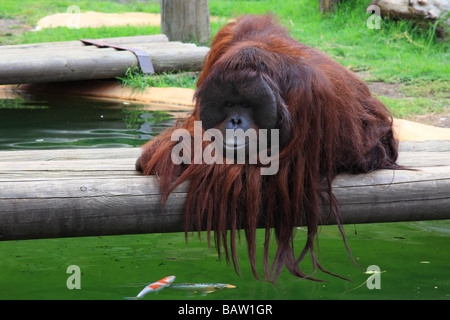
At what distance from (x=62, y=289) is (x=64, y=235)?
52 cm

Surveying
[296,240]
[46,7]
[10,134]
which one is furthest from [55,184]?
[46,7]

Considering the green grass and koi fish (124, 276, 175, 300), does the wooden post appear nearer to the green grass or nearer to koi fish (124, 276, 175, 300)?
the green grass

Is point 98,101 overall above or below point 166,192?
below

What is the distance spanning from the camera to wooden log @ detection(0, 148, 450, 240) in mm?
1922

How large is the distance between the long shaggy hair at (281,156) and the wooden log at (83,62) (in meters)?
3.05

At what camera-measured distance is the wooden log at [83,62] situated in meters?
4.85

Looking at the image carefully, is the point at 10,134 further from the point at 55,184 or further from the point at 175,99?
the point at 55,184

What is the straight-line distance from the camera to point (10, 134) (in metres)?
4.17

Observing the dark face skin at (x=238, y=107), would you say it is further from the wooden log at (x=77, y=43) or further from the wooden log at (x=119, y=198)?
the wooden log at (x=77, y=43)

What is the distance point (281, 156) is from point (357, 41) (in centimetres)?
517

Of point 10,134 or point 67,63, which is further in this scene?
point 67,63

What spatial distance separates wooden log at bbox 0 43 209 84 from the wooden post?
62cm

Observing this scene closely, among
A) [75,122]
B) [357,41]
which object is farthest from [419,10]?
[75,122]

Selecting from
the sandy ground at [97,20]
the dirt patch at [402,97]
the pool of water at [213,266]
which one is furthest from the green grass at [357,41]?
the pool of water at [213,266]
